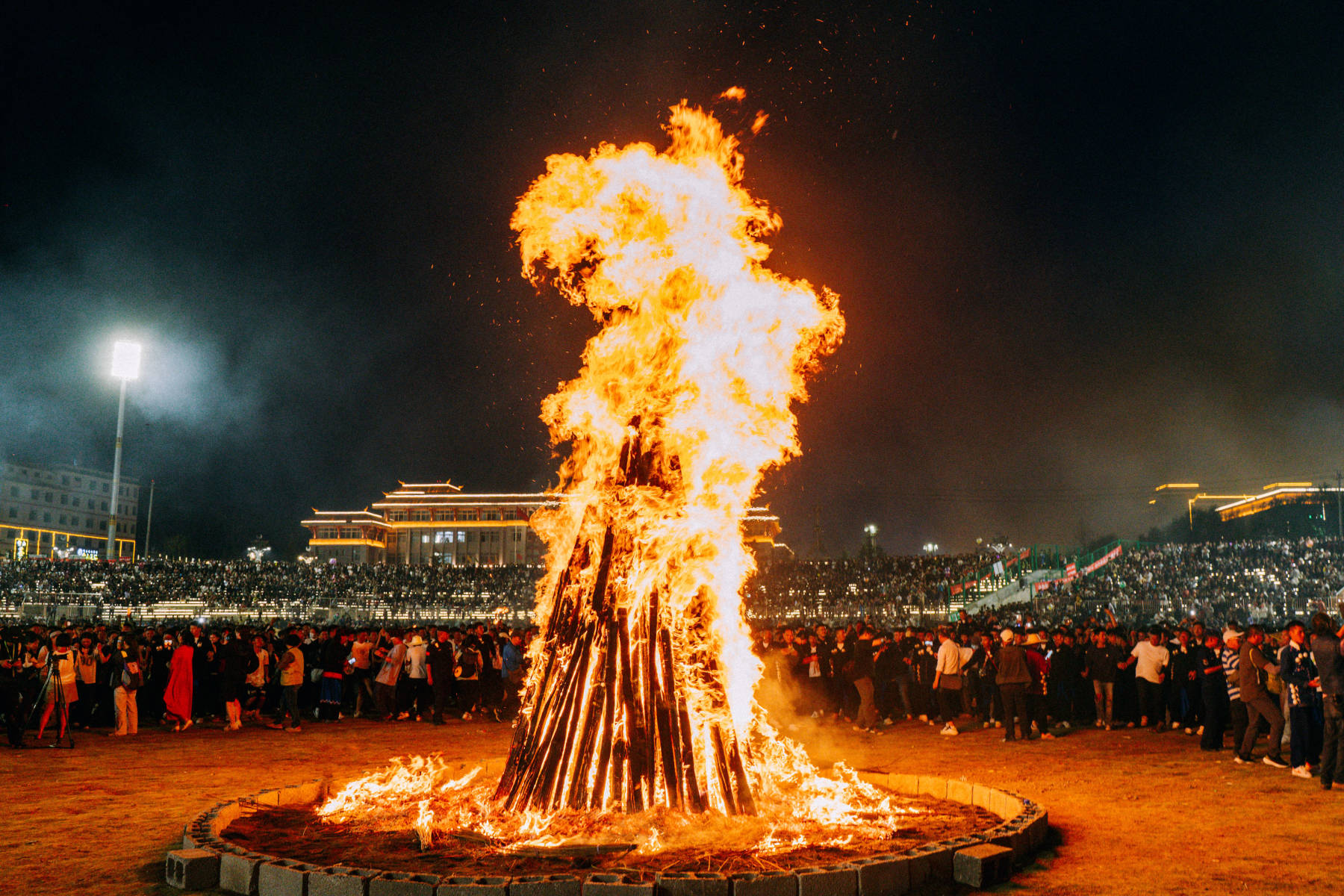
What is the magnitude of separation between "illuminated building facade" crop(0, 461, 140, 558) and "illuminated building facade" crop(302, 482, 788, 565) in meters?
21.7

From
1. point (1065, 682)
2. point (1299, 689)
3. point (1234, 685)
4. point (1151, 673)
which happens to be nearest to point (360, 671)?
point (1065, 682)

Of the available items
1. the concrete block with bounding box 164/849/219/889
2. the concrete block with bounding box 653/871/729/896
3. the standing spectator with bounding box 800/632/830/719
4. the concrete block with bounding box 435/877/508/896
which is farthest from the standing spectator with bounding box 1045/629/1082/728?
the concrete block with bounding box 164/849/219/889

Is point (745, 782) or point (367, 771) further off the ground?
point (745, 782)

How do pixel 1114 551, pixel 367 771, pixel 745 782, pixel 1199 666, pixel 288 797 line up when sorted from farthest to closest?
pixel 1114 551, pixel 1199 666, pixel 367 771, pixel 288 797, pixel 745 782

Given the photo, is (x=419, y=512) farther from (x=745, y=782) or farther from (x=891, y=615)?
(x=745, y=782)

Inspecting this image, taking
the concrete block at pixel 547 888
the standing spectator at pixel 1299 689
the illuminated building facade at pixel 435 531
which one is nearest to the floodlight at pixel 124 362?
the concrete block at pixel 547 888

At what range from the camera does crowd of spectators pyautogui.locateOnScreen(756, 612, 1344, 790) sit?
391 inches

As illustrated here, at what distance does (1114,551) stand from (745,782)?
36.9 m

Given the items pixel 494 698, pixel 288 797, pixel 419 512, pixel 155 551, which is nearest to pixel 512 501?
pixel 419 512

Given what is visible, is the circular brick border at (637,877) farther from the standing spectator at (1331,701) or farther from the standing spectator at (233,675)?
the standing spectator at (233,675)

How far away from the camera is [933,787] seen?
331 inches

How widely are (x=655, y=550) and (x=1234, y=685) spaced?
24.6ft

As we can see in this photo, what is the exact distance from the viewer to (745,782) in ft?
23.6

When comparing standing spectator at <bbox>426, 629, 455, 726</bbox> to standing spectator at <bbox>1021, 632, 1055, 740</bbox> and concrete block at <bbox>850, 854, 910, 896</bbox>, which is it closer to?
standing spectator at <bbox>1021, 632, 1055, 740</bbox>
